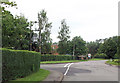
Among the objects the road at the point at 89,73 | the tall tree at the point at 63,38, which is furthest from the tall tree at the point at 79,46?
the road at the point at 89,73

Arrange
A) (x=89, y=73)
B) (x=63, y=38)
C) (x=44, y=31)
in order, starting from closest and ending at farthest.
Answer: (x=89, y=73) → (x=44, y=31) → (x=63, y=38)

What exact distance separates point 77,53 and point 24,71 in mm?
64334

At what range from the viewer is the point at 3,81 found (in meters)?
8.73

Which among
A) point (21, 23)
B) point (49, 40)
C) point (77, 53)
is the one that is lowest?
point (77, 53)

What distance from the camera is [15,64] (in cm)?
995

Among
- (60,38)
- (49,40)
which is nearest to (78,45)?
(60,38)

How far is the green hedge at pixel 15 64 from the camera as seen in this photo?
880cm

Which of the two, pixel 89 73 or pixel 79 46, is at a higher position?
pixel 79 46

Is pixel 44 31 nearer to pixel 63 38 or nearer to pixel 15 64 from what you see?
pixel 63 38

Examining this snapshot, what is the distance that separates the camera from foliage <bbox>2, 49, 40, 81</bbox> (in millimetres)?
8812

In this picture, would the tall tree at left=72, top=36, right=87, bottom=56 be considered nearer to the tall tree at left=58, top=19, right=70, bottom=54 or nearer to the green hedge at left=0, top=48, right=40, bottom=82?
the tall tree at left=58, top=19, right=70, bottom=54

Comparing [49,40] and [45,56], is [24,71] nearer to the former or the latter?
[45,56]

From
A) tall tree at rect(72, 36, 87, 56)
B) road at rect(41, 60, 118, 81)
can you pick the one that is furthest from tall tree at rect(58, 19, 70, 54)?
road at rect(41, 60, 118, 81)

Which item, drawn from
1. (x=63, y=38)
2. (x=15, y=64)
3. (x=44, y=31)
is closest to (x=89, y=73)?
(x=15, y=64)
